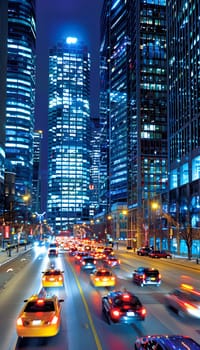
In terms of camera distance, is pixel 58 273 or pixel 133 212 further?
pixel 133 212

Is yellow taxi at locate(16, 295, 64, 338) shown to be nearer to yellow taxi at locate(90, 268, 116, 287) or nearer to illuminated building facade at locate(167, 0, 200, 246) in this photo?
yellow taxi at locate(90, 268, 116, 287)

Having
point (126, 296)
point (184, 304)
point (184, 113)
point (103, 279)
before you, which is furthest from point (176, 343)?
point (184, 113)

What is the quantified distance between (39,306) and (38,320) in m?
0.98

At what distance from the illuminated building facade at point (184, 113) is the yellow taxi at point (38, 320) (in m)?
61.3

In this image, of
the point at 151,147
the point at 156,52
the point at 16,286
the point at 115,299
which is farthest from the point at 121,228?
the point at 115,299

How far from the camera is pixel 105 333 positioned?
1584 cm

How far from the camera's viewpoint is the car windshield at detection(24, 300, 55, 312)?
1555cm

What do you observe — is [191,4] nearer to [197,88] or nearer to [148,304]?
[197,88]

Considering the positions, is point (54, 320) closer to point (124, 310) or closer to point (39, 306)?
point (39, 306)

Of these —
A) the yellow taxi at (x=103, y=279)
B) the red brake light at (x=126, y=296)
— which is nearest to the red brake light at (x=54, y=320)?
the red brake light at (x=126, y=296)

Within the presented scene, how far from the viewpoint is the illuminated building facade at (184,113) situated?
81.3 metres

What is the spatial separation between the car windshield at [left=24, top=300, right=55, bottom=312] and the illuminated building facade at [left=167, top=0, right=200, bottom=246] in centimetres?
6112

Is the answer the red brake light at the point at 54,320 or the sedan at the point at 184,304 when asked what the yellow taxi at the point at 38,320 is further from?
the sedan at the point at 184,304

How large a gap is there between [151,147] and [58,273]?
467 ft
